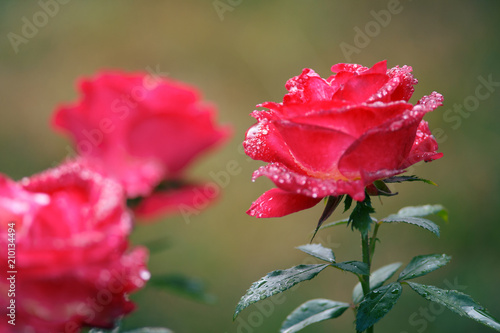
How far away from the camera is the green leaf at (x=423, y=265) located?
0.27 m

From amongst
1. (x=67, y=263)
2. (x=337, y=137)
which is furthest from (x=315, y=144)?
(x=67, y=263)

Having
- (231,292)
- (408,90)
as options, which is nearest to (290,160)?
(408,90)

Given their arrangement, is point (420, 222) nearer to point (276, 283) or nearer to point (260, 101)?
point (276, 283)

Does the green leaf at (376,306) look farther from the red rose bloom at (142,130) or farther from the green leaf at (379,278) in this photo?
the red rose bloom at (142,130)

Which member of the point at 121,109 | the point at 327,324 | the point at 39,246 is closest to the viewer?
the point at 39,246

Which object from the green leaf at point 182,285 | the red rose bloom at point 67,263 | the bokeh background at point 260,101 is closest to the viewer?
the red rose bloom at point 67,263


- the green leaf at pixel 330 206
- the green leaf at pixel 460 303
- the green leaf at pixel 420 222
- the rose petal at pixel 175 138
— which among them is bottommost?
the green leaf at pixel 460 303

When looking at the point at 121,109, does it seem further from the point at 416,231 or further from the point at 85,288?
the point at 416,231

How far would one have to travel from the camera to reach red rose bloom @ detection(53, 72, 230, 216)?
0.38m

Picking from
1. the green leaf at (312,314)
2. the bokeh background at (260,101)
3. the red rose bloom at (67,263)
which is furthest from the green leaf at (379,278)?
the bokeh background at (260,101)

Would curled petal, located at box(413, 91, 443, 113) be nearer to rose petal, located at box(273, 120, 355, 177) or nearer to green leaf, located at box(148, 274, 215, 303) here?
rose petal, located at box(273, 120, 355, 177)

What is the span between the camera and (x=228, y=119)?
2.45 ft

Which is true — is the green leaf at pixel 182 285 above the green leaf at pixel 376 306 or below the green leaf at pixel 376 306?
above

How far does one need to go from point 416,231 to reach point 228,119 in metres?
0.31
